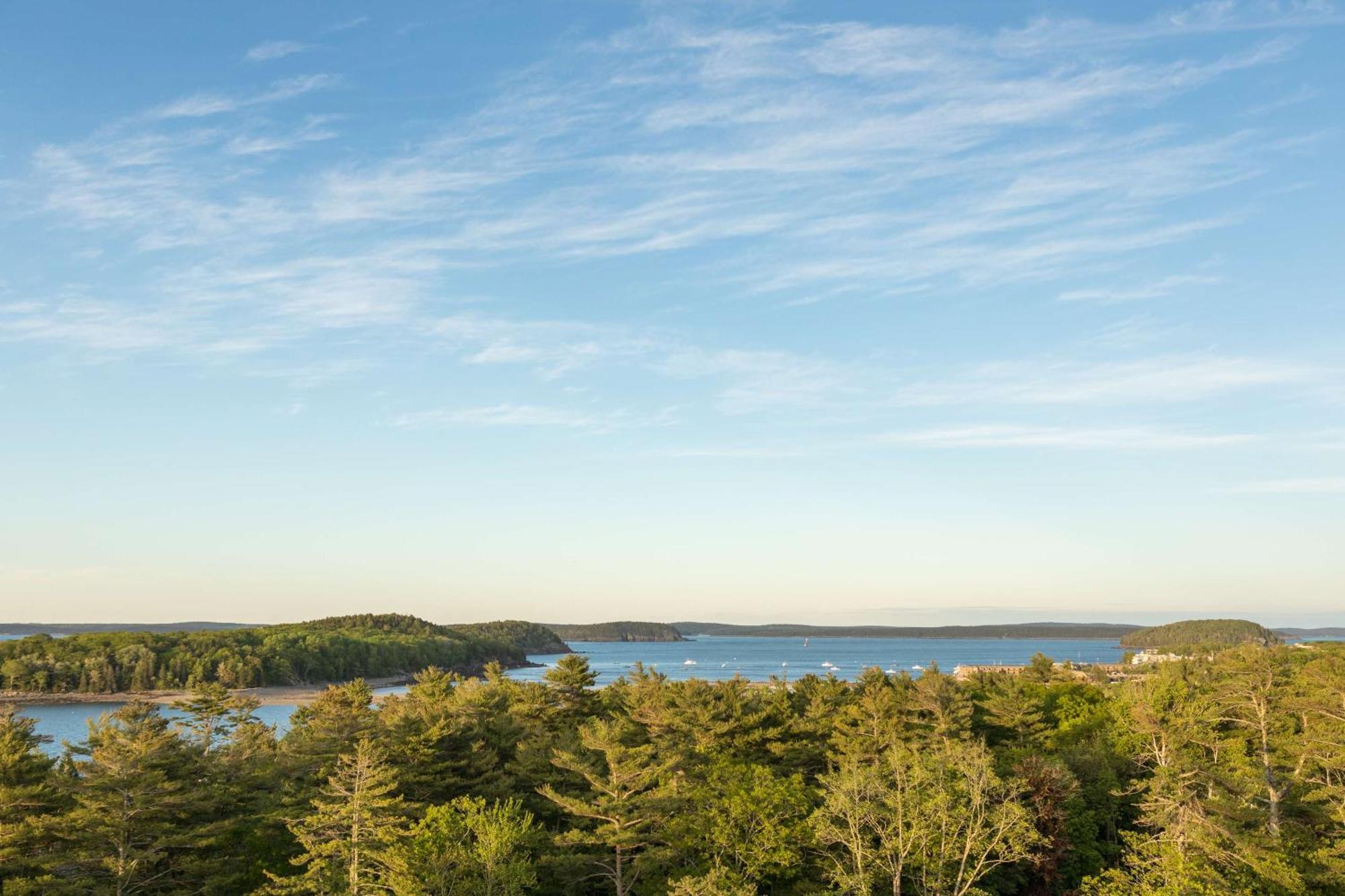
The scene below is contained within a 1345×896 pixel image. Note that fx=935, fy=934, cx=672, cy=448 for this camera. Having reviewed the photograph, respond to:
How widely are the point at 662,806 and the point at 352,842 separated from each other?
12996mm

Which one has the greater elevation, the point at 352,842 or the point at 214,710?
the point at 352,842

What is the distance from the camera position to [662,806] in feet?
136

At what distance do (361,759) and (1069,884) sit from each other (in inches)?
1453

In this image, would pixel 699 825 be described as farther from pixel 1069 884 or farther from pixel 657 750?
pixel 1069 884

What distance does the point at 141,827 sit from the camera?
3934 cm

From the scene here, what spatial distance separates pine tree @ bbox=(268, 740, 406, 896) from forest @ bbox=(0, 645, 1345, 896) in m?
0.16

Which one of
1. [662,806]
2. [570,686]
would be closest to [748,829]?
[662,806]

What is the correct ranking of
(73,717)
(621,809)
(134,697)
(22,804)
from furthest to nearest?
(134,697) → (73,717) → (621,809) → (22,804)

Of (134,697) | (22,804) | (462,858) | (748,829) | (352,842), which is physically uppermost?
(22,804)

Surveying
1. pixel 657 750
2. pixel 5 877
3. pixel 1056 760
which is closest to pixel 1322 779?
pixel 1056 760

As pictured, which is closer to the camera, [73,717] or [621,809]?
A: [621,809]

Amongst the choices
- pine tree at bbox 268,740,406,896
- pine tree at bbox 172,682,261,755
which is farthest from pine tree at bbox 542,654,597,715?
pine tree at bbox 172,682,261,755

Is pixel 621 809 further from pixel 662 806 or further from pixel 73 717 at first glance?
pixel 73 717

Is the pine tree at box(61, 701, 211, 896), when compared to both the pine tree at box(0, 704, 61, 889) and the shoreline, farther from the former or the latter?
the shoreline
